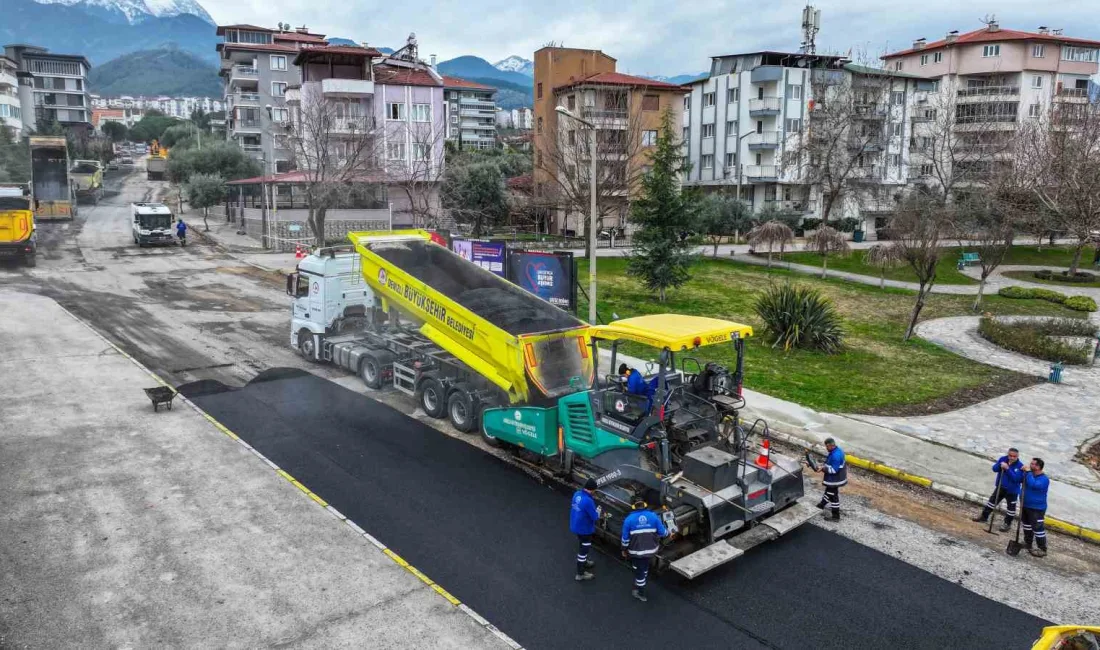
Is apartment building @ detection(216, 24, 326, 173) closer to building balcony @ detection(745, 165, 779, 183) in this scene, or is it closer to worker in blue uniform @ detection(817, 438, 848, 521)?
building balcony @ detection(745, 165, 779, 183)

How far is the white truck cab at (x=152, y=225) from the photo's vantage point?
41500mm

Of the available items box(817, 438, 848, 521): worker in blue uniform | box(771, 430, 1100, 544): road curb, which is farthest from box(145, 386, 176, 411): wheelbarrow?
box(817, 438, 848, 521): worker in blue uniform

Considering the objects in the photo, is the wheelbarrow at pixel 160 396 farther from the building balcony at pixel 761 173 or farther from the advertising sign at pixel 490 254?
the building balcony at pixel 761 173

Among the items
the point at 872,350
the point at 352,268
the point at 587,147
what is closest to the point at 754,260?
the point at 587,147

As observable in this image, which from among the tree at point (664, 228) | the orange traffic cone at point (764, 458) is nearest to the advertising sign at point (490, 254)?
the tree at point (664, 228)

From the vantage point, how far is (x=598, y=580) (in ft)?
30.4

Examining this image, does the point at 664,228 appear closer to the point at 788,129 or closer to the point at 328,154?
the point at 328,154

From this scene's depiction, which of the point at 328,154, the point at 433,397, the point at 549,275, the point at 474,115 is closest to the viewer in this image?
the point at 433,397

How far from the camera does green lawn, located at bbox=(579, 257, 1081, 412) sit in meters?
17.5

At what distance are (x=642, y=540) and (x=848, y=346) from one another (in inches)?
607

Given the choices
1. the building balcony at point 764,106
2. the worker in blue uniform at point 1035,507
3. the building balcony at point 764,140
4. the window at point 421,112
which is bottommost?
the worker in blue uniform at point 1035,507

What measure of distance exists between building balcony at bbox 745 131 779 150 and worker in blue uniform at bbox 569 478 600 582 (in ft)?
173

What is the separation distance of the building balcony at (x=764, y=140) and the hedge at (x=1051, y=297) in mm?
26546

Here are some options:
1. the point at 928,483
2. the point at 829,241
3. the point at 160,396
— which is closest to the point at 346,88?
the point at 829,241
